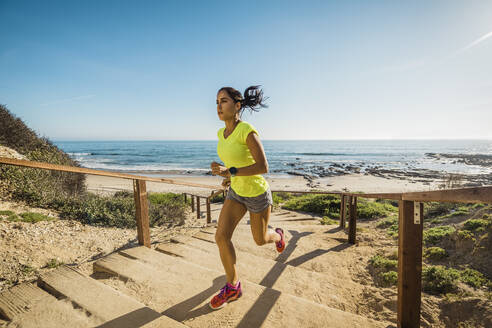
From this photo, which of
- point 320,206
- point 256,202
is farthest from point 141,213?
point 320,206

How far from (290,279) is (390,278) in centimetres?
117

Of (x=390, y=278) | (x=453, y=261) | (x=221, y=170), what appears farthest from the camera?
(x=453, y=261)

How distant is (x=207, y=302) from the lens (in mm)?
1915

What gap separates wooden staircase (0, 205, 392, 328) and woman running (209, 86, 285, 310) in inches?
8.0

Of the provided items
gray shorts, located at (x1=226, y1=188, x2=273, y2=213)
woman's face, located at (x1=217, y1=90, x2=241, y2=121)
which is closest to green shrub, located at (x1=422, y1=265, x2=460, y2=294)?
gray shorts, located at (x1=226, y1=188, x2=273, y2=213)

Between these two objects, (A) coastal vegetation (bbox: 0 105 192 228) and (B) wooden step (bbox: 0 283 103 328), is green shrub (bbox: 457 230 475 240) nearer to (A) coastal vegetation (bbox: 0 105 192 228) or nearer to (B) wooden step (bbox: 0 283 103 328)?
(B) wooden step (bbox: 0 283 103 328)

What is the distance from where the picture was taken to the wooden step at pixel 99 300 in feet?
5.17

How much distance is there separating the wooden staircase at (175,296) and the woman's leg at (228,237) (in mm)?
245

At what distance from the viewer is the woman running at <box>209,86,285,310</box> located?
1.84 meters

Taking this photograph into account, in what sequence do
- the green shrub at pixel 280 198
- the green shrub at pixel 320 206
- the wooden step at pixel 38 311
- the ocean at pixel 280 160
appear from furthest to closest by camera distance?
1. the ocean at pixel 280 160
2. the green shrub at pixel 280 198
3. the green shrub at pixel 320 206
4. the wooden step at pixel 38 311

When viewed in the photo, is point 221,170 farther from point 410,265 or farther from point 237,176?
point 410,265

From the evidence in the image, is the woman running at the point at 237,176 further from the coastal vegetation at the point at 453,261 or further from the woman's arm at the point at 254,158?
the coastal vegetation at the point at 453,261

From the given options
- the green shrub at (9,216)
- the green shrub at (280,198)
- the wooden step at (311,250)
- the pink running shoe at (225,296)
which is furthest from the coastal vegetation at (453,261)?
the green shrub at (280,198)

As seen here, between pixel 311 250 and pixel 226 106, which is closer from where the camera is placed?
pixel 226 106
